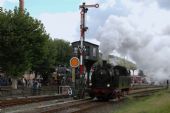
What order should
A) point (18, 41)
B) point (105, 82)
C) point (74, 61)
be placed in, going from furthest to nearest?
point (18, 41) < point (74, 61) < point (105, 82)

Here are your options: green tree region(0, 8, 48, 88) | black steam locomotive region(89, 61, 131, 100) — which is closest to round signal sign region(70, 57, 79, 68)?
black steam locomotive region(89, 61, 131, 100)

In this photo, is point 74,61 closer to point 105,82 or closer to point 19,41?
point 105,82

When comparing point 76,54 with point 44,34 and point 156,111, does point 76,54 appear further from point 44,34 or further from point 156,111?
point 156,111

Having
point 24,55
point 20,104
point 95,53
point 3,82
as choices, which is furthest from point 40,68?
point 20,104

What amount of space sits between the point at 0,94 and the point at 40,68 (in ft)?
102

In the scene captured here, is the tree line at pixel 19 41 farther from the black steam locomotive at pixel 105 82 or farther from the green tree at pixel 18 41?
the black steam locomotive at pixel 105 82

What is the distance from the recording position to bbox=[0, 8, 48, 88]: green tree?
49969 millimetres

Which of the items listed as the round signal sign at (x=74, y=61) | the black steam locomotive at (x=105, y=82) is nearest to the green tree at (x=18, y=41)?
the round signal sign at (x=74, y=61)

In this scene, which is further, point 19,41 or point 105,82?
point 19,41

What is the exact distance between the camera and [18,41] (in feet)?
165

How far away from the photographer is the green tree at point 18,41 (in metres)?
50.0

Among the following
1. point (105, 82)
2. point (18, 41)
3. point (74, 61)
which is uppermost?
point (18, 41)

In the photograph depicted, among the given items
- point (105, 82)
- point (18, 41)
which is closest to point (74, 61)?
point (105, 82)

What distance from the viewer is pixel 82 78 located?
1531 inches
